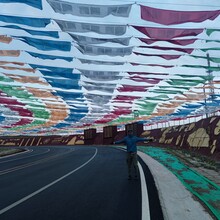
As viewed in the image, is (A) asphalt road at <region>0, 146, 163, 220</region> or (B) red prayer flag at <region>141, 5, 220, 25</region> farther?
(B) red prayer flag at <region>141, 5, 220, 25</region>

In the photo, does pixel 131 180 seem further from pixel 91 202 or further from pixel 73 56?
pixel 73 56

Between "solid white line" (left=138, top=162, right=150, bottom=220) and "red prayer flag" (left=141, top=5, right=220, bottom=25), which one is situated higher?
"red prayer flag" (left=141, top=5, right=220, bottom=25)

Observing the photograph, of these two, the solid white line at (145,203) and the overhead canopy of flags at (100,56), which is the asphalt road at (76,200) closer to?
the solid white line at (145,203)

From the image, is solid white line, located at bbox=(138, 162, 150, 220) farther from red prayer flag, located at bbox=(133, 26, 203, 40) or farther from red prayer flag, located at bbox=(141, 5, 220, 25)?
red prayer flag, located at bbox=(133, 26, 203, 40)

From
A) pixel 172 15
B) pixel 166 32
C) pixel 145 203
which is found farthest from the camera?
pixel 166 32

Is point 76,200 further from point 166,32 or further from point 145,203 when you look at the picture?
point 166,32

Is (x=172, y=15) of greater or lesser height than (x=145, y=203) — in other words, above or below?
above

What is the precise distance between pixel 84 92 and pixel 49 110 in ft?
38.0

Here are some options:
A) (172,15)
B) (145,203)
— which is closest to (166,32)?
(172,15)

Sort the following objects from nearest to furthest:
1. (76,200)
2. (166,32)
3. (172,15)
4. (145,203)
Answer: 1. (145,203)
2. (76,200)
3. (172,15)
4. (166,32)

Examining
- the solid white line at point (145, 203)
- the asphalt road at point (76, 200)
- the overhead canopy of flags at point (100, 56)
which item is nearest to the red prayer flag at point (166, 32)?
the overhead canopy of flags at point (100, 56)

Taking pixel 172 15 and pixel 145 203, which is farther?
pixel 172 15

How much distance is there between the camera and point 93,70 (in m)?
21.2

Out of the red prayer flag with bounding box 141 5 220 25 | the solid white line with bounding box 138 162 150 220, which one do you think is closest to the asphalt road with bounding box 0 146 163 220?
the solid white line with bounding box 138 162 150 220
